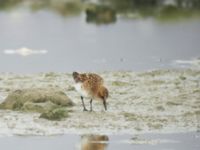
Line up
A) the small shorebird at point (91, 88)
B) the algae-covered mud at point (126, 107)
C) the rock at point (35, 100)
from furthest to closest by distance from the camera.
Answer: the rock at point (35, 100)
the small shorebird at point (91, 88)
the algae-covered mud at point (126, 107)

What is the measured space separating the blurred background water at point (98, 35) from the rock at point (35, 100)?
19.2 ft

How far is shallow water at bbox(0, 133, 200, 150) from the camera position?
14.3 metres

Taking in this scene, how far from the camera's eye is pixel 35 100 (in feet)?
58.7

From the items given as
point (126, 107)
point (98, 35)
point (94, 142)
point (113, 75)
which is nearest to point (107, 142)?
point (94, 142)

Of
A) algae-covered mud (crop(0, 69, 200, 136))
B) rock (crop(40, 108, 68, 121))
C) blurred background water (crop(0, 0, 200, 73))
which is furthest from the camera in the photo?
blurred background water (crop(0, 0, 200, 73))

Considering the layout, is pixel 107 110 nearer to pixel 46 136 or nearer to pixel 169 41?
pixel 46 136

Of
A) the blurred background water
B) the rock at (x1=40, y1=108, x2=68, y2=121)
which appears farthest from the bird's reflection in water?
the blurred background water

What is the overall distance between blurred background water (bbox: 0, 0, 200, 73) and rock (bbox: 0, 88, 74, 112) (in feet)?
19.2

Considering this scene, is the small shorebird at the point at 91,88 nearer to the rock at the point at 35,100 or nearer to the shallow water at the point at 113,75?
the shallow water at the point at 113,75

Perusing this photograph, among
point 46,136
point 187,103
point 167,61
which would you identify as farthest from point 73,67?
point 46,136

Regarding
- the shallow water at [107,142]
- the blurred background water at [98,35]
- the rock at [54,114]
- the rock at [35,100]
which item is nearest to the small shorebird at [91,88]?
the rock at [35,100]

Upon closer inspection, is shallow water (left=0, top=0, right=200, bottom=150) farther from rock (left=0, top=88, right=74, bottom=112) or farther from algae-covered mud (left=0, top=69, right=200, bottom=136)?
rock (left=0, top=88, right=74, bottom=112)

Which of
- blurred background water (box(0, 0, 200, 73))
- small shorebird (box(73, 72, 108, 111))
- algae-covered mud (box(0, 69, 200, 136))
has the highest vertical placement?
small shorebird (box(73, 72, 108, 111))

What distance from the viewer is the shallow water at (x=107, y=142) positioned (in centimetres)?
1434
